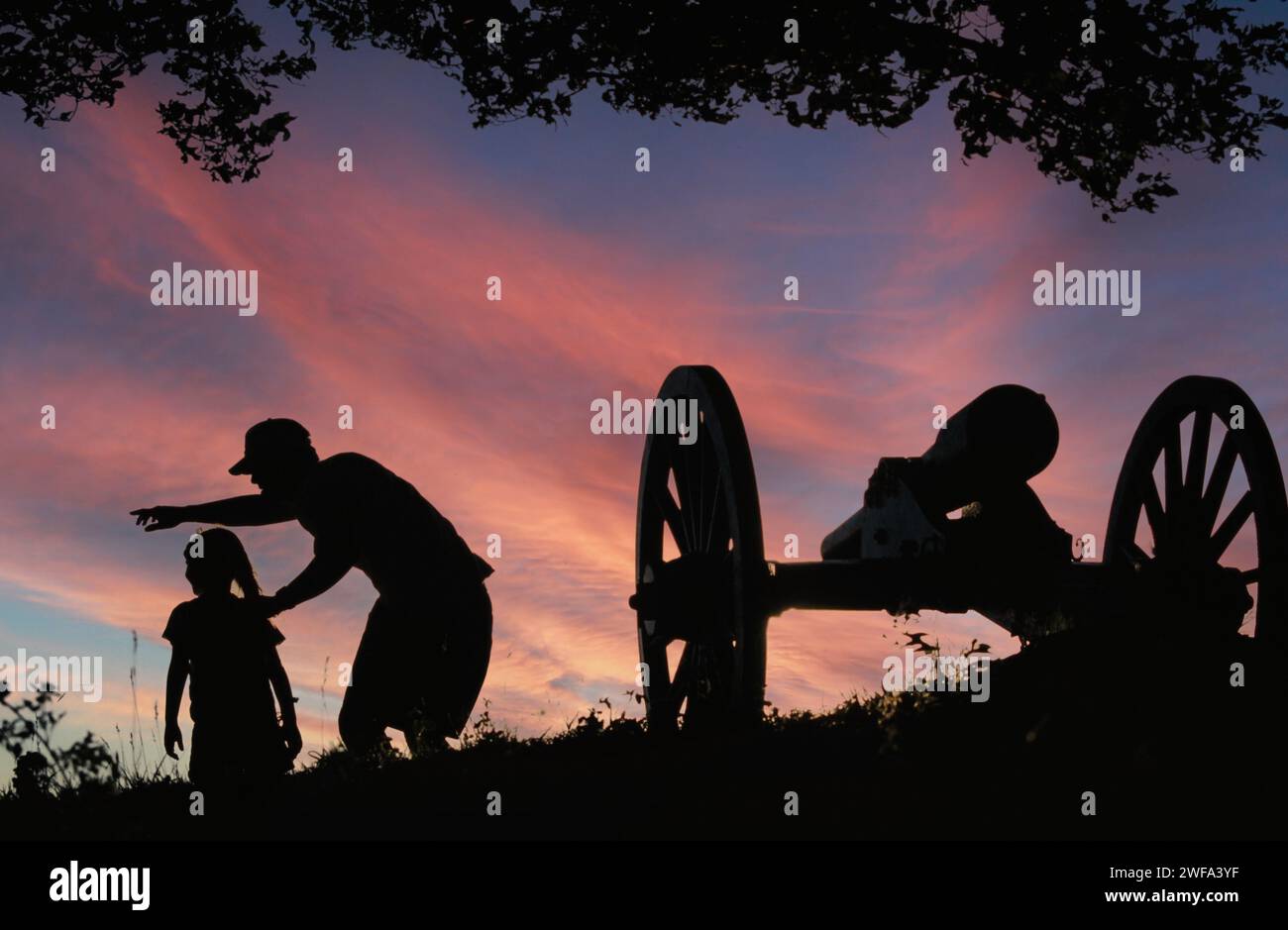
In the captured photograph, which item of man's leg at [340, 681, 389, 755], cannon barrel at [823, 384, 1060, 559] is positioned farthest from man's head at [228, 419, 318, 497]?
cannon barrel at [823, 384, 1060, 559]

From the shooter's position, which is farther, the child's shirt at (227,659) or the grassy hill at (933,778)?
the child's shirt at (227,659)

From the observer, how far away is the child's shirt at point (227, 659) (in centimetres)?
652

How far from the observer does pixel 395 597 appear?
6.55 metres

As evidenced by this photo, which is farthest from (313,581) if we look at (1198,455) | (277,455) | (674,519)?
(1198,455)

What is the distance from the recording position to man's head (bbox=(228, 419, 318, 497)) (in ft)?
22.2

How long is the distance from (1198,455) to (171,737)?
5.74 m

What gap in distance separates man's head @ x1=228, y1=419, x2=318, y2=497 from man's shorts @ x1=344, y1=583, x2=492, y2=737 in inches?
32.1

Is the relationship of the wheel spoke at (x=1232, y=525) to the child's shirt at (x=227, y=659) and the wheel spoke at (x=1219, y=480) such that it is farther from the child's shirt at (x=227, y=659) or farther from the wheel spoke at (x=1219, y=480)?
the child's shirt at (x=227, y=659)

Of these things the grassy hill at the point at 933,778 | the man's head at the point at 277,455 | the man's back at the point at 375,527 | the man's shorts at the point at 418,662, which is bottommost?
the grassy hill at the point at 933,778

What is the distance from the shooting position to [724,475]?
21.1ft

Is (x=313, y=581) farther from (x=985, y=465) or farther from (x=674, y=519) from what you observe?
(x=985, y=465)

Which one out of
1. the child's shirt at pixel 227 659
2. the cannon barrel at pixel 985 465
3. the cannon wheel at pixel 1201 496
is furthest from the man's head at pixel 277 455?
the cannon wheel at pixel 1201 496
